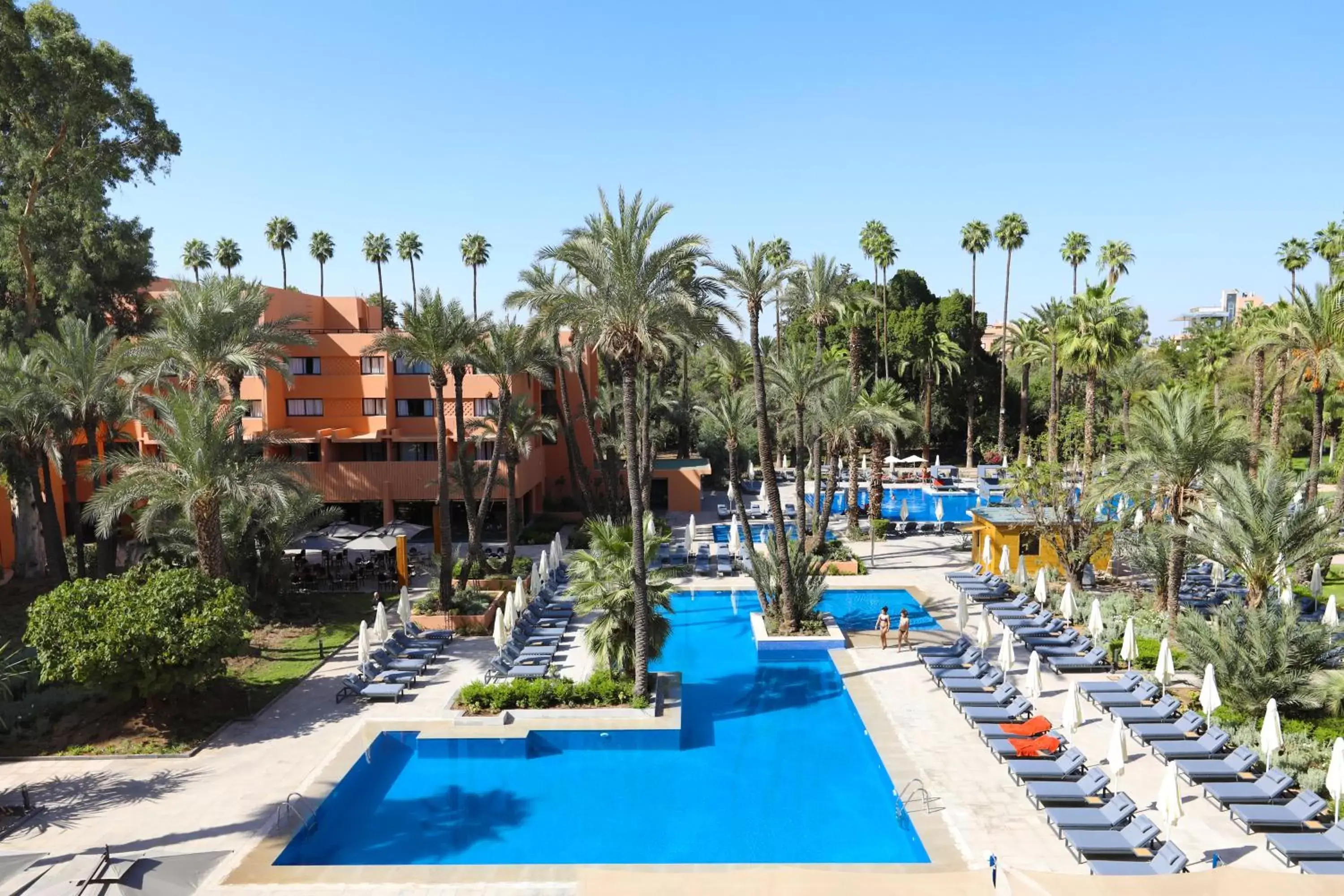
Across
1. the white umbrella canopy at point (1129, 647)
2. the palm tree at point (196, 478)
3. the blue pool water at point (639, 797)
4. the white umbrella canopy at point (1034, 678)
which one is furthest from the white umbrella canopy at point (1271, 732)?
the palm tree at point (196, 478)

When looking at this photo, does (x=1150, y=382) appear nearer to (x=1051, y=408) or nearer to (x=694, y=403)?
(x=1051, y=408)

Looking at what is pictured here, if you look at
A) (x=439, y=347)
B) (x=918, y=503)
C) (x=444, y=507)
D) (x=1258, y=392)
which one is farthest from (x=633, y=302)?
(x=918, y=503)

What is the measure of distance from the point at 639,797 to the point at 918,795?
4.69m

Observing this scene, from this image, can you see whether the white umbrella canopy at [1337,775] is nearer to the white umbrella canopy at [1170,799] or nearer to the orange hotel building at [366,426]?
the white umbrella canopy at [1170,799]

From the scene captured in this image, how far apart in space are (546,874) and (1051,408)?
147ft

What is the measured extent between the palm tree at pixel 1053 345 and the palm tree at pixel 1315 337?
14.6m

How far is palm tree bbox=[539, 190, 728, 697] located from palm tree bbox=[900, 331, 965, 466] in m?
45.4

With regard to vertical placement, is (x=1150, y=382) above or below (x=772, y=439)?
Answer: above

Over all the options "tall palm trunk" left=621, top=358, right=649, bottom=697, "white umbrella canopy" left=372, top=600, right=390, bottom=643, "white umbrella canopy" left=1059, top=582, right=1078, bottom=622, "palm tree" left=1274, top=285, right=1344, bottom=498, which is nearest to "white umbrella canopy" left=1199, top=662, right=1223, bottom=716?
"white umbrella canopy" left=1059, top=582, right=1078, bottom=622

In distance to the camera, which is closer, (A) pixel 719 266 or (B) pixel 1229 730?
(B) pixel 1229 730

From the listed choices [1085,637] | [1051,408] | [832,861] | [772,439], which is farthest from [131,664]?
[1051,408]

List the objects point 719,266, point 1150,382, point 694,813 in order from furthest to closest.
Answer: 1. point 1150,382
2. point 719,266
3. point 694,813

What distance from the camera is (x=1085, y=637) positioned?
2159 cm

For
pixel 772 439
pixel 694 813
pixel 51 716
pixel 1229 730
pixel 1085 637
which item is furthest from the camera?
pixel 772 439
